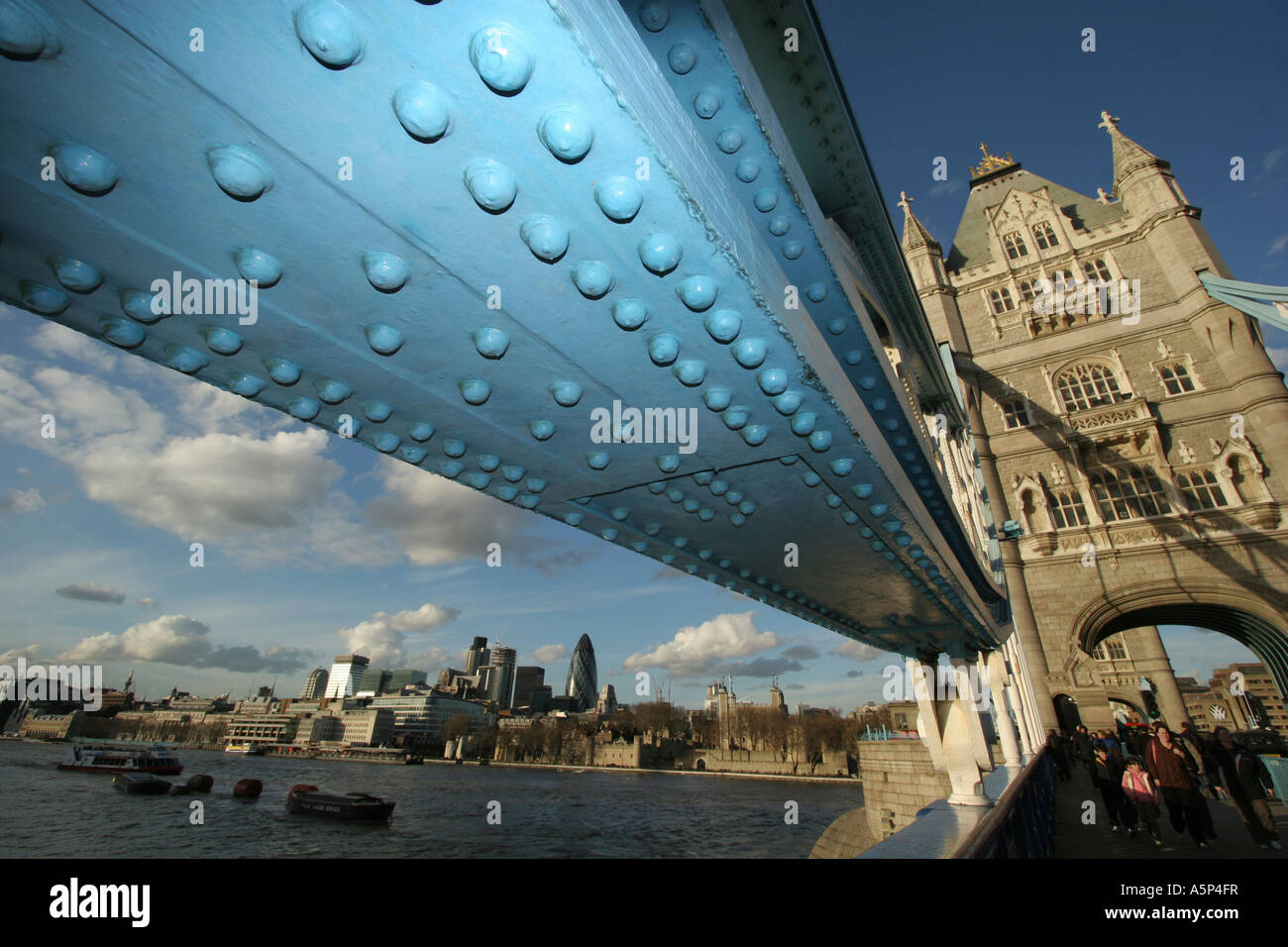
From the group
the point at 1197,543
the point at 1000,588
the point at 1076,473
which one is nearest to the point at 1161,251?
the point at 1076,473

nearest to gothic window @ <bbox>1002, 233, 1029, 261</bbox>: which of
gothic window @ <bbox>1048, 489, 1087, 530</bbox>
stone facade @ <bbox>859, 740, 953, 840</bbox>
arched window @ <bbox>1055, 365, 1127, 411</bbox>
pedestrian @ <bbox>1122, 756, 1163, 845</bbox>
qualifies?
arched window @ <bbox>1055, 365, 1127, 411</bbox>

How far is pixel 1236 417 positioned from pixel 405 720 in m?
146

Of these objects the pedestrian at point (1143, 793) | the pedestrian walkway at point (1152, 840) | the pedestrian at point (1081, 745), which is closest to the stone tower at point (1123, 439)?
the pedestrian at point (1081, 745)

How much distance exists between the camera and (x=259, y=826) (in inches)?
1412

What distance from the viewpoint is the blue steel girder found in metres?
1.10

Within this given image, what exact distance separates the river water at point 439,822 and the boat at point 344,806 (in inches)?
26.6

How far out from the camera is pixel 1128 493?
20.4m

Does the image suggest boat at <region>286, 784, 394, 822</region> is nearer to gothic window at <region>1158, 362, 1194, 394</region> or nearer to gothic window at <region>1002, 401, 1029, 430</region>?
gothic window at <region>1002, 401, 1029, 430</region>

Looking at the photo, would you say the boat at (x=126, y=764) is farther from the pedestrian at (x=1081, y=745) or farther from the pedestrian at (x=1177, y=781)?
the pedestrian at (x=1177, y=781)

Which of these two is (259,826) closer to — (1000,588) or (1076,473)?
(1000,588)

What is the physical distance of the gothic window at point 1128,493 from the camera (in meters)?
19.8

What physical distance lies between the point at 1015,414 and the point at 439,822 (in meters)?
42.9

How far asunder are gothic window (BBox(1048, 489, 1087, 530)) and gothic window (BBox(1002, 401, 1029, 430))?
327cm

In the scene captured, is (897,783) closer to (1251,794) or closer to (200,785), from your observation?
(1251,794)
